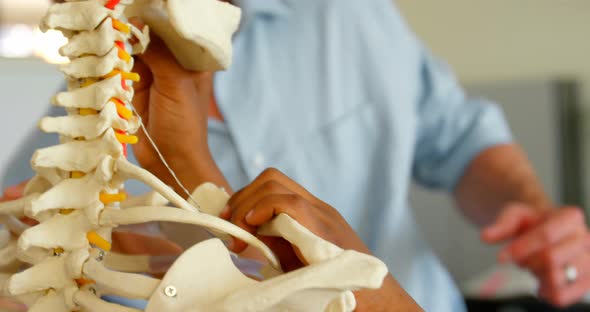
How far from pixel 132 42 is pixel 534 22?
134 cm

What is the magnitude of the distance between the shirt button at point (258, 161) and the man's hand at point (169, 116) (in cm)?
12

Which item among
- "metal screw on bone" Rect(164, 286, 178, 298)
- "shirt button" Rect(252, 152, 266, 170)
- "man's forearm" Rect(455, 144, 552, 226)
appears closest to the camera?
"metal screw on bone" Rect(164, 286, 178, 298)

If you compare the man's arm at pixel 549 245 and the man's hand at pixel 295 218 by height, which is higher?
the man's hand at pixel 295 218

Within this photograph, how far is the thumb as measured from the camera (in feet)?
1.86

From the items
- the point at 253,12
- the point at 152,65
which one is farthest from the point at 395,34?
the point at 152,65

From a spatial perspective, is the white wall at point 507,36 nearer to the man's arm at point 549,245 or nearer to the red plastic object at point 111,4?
the man's arm at point 549,245

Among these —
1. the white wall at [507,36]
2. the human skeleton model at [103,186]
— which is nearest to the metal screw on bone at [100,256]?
the human skeleton model at [103,186]

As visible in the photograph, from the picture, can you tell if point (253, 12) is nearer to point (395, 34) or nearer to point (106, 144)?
point (395, 34)

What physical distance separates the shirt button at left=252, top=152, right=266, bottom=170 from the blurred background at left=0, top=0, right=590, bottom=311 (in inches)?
34.8

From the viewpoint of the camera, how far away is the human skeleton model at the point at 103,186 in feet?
0.84

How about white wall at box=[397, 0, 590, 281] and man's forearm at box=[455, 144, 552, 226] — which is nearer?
man's forearm at box=[455, 144, 552, 226]

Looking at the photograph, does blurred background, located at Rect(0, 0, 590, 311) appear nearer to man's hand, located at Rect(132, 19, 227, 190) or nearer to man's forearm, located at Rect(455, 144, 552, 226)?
man's forearm, located at Rect(455, 144, 552, 226)

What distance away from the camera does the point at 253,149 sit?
0.45 m

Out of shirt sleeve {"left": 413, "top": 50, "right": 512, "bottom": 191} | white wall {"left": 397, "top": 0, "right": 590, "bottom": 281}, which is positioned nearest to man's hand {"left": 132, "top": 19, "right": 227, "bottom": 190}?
shirt sleeve {"left": 413, "top": 50, "right": 512, "bottom": 191}
